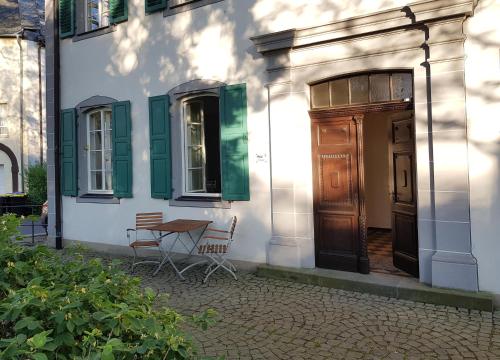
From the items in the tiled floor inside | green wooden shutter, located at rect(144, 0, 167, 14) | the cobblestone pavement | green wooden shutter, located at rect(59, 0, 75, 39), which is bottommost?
the cobblestone pavement

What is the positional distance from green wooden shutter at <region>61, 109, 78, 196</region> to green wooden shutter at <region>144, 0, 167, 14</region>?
2.68m

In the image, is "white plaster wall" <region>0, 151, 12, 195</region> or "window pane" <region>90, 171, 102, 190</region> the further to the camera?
"white plaster wall" <region>0, 151, 12, 195</region>

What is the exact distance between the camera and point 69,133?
28.2ft

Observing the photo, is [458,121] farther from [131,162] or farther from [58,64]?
[58,64]

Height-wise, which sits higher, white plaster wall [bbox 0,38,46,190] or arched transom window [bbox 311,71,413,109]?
white plaster wall [bbox 0,38,46,190]

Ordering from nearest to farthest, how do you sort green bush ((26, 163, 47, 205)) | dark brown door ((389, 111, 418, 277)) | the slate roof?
dark brown door ((389, 111, 418, 277))
green bush ((26, 163, 47, 205))
the slate roof

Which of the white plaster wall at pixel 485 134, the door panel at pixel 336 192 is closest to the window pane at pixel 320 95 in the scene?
the door panel at pixel 336 192

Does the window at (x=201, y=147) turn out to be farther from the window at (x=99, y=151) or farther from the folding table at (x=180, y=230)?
the window at (x=99, y=151)

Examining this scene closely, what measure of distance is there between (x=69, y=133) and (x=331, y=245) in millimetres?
5908

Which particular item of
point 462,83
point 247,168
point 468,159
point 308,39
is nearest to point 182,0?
point 308,39

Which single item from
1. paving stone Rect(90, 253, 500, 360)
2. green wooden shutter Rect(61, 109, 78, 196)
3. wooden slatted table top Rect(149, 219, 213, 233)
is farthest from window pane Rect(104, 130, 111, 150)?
paving stone Rect(90, 253, 500, 360)

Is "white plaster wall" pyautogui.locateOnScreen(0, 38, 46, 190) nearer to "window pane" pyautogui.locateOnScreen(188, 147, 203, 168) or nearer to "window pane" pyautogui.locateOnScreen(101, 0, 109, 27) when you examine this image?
"window pane" pyautogui.locateOnScreen(101, 0, 109, 27)

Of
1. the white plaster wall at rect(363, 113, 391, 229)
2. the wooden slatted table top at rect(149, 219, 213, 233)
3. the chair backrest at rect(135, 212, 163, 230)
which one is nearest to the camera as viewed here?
the wooden slatted table top at rect(149, 219, 213, 233)

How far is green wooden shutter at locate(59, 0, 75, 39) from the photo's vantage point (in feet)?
28.0
